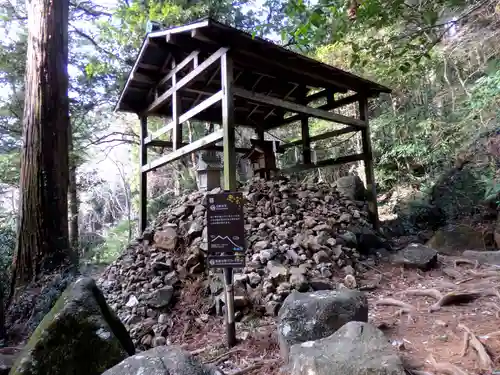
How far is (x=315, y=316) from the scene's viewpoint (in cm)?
281

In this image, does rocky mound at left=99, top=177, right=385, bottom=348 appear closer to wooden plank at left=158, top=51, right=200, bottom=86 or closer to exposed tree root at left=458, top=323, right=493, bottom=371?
exposed tree root at left=458, top=323, right=493, bottom=371

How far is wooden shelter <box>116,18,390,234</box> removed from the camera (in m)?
4.78

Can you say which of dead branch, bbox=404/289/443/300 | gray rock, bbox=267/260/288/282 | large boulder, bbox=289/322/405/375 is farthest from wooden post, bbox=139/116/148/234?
large boulder, bbox=289/322/405/375

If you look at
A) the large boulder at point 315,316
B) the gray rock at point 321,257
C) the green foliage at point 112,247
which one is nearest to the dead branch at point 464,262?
the gray rock at point 321,257

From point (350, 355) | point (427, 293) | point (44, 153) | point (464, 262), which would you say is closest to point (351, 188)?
point (464, 262)

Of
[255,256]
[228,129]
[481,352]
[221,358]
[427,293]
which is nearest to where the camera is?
[481,352]

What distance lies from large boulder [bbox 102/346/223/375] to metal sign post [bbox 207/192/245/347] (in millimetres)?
1307

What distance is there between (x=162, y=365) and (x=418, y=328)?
2720 millimetres

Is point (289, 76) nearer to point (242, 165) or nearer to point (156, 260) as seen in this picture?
point (156, 260)

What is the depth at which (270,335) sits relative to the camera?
3.46 meters

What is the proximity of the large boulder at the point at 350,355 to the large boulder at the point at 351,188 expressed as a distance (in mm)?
5301

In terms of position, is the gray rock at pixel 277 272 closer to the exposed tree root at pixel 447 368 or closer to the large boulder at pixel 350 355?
the large boulder at pixel 350 355

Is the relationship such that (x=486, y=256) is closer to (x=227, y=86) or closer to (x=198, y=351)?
(x=198, y=351)

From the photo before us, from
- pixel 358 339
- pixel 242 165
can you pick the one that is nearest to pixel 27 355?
pixel 358 339
